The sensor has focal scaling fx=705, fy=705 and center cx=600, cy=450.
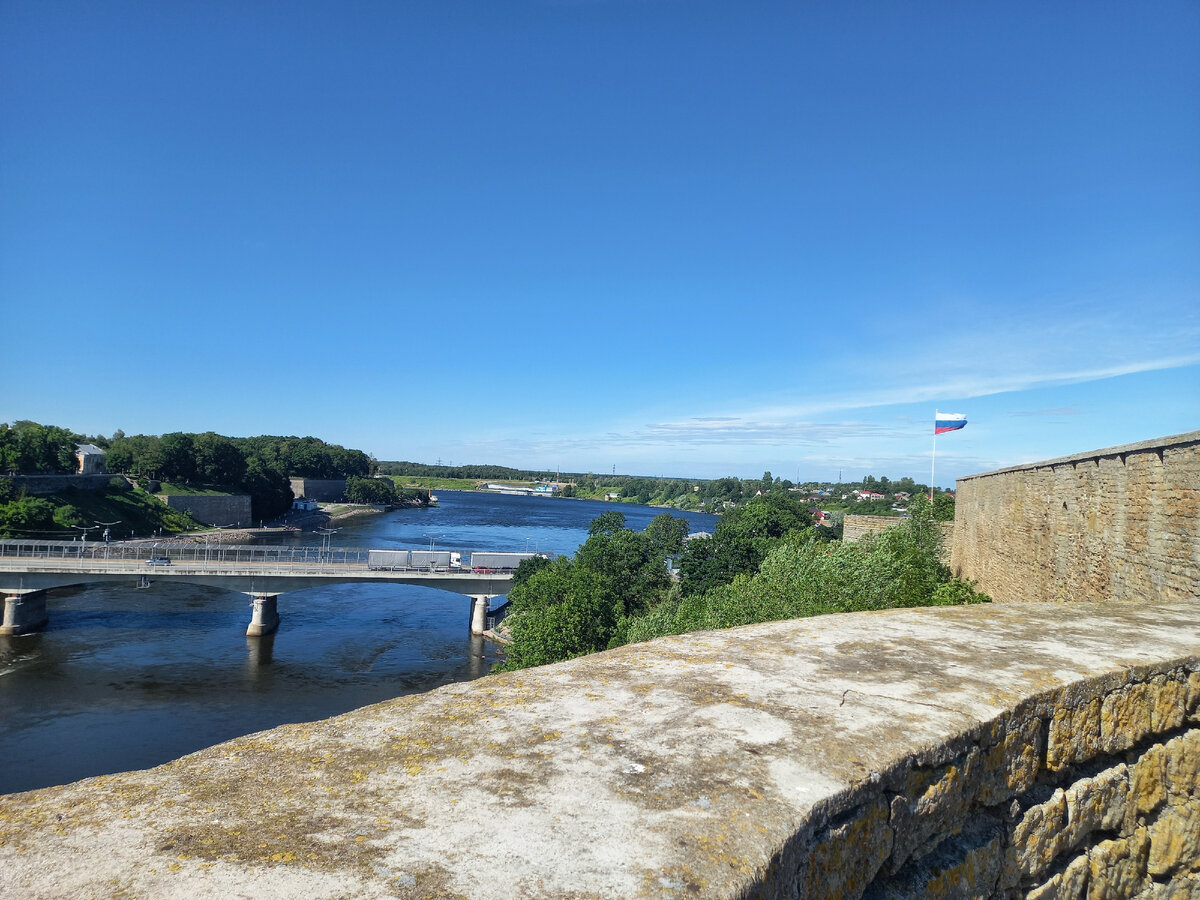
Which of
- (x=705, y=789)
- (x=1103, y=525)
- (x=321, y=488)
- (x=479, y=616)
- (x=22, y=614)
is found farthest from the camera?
(x=321, y=488)

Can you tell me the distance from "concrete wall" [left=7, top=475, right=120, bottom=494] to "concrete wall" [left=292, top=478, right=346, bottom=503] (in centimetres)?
5231

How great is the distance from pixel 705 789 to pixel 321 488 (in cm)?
15418

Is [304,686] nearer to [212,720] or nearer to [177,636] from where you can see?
[212,720]

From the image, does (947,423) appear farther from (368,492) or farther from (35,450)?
(368,492)

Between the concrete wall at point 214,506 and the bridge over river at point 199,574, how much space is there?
4151cm

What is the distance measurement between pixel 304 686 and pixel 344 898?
3752 cm

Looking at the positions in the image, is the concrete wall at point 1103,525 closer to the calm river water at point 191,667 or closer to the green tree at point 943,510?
the green tree at point 943,510

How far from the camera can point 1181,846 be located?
3.75m

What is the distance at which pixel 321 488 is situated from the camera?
145 m

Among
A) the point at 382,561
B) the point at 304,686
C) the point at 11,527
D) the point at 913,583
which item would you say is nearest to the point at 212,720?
the point at 304,686

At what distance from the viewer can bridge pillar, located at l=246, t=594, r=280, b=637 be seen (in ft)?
144

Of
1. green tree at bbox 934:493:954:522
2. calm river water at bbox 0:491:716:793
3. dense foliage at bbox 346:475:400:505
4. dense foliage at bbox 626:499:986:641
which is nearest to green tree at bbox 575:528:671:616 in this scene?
calm river water at bbox 0:491:716:793

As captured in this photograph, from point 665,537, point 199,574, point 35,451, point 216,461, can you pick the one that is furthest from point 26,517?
point 665,537

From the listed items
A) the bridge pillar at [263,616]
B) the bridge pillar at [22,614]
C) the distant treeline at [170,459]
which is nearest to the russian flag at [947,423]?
the bridge pillar at [263,616]
